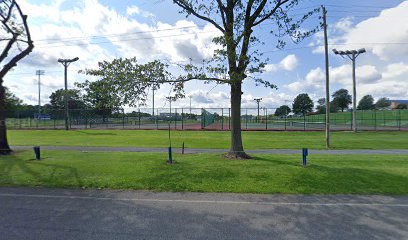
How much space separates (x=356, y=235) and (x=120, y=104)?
9578 mm

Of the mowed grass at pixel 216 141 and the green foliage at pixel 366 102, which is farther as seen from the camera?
the green foliage at pixel 366 102

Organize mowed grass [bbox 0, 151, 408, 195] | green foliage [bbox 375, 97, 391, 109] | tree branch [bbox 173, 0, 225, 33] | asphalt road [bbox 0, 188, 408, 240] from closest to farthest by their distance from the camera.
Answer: asphalt road [bbox 0, 188, 408, 240], mowed grass [bbox 0, 151, 408, 195], tree branch [bbox 173, 0, 225, 33], green foliage [bbox 375, 97, 391, 109]

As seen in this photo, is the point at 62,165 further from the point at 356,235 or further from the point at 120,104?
the point at 356,235

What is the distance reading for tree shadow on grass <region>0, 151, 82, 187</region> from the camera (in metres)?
8.23

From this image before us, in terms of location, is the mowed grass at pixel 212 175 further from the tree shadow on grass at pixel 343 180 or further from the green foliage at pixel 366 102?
the green foliage at pixel 366 102

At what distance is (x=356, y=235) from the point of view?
180 inches

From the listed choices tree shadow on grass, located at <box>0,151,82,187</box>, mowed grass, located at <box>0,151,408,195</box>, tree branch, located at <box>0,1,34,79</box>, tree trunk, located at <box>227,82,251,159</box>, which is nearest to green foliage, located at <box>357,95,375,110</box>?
mowed grass, located at <box>0,151,408,195</box>

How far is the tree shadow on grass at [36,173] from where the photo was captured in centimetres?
823

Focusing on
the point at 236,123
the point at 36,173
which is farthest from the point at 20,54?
the point at 236,123

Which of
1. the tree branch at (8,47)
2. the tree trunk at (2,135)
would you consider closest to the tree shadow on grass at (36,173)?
the tree trunk at (2,135)

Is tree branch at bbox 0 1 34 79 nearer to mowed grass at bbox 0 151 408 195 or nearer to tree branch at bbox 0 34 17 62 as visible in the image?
tree branch at bbox 0 34 17 62

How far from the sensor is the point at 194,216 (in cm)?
544

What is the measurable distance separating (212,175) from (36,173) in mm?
5572

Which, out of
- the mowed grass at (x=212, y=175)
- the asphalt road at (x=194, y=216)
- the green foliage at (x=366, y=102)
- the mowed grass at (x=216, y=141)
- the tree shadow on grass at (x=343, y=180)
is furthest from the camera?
the green foliage at (x=366, y=102)
